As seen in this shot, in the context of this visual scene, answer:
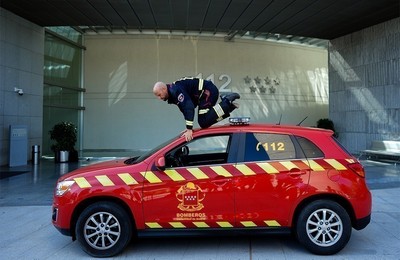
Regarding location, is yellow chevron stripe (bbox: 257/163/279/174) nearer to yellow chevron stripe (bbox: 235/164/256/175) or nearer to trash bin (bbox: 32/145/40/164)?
yellow chevron stripe (bbox: 235/164/256/175)

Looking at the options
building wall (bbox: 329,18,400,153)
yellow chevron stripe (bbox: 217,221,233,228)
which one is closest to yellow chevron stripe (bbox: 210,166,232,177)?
yellow chevron stripe (bbox: 217,221,233,228)

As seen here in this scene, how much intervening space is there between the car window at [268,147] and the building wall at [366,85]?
12.4m

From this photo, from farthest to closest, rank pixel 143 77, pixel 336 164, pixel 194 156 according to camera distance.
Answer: pixel 143 77
pixel 194 156
pixel 336 164

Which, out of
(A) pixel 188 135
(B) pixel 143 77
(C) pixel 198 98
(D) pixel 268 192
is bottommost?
(D) pixel 268 192

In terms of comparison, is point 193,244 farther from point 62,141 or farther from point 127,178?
point 62,141

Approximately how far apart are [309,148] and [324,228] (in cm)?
100

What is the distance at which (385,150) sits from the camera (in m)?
15.0

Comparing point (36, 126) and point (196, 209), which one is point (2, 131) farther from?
point (196, 209)

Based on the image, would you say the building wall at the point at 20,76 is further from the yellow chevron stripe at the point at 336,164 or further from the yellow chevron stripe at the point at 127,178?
the yellow chevron stripe at the point at 336,164

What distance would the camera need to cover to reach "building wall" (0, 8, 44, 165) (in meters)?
13.7

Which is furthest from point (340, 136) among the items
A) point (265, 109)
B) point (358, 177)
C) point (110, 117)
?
point (358, 177)

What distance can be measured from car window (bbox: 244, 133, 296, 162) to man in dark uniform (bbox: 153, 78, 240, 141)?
2.26ft

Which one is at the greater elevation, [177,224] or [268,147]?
[268,147]

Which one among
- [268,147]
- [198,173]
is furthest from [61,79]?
[268,147]
